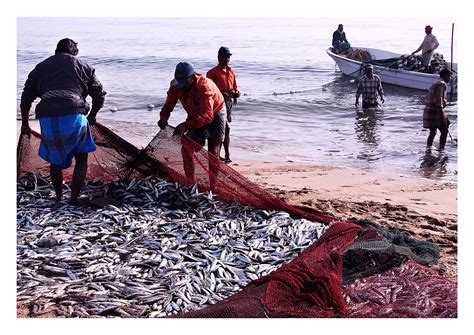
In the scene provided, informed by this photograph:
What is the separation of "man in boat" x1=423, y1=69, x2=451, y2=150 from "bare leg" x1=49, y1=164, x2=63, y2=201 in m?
8.43

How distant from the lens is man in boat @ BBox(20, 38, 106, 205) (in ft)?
27.7

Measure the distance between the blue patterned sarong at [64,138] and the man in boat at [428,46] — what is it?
1608cm

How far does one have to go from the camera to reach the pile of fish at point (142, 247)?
21.3 ft

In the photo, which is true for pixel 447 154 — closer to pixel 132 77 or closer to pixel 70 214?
pixel 70 214

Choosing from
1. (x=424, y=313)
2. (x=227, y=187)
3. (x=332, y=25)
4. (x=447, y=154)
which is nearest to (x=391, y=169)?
(x=447, y=154)

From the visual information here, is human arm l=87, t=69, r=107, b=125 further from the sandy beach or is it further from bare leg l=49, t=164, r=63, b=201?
the sandy beach

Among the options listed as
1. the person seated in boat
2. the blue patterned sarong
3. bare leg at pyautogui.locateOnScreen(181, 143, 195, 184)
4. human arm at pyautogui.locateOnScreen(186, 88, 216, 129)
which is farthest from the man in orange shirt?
the person seated in boat

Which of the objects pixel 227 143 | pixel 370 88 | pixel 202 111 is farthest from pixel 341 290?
pixel 370 88

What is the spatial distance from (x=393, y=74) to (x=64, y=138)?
18.5 metres

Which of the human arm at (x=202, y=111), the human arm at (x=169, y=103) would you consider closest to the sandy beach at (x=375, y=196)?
the human arm at (x=202, y=111)

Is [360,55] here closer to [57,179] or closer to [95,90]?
[95,90]

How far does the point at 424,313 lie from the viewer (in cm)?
629

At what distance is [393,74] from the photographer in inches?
985

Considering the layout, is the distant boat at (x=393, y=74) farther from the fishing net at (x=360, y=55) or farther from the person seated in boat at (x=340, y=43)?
the person seated in boat at (x=340, y=43)
